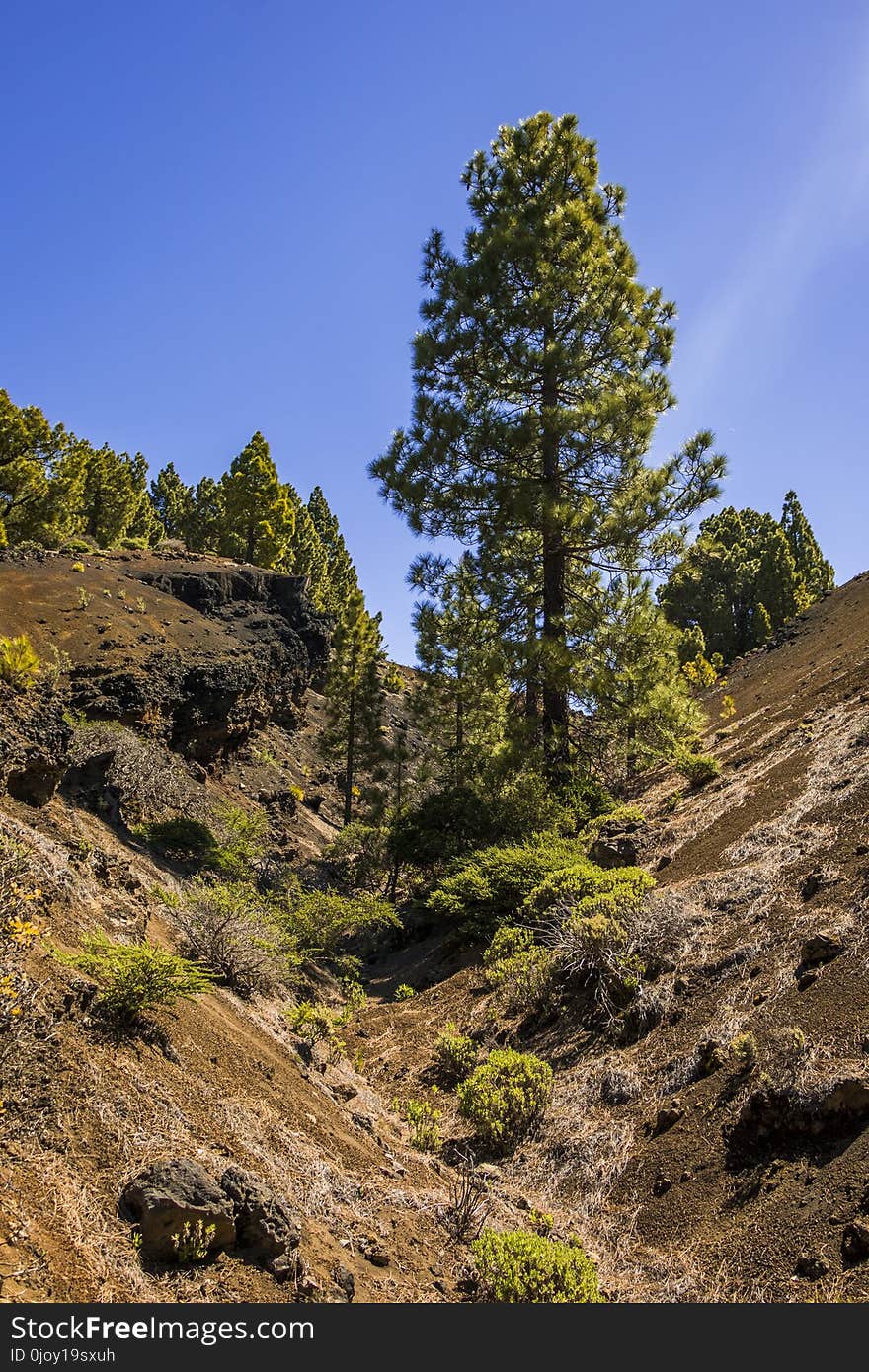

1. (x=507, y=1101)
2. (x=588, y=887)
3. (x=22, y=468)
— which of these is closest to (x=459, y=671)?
(x=588, y=887)

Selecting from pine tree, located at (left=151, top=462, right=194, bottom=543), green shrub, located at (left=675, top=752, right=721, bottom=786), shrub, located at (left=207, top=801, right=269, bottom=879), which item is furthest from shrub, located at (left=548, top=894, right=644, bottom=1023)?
pine tree, located at (left=151, top=462, right=194, bottom=543)

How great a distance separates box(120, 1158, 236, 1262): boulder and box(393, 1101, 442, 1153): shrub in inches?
122

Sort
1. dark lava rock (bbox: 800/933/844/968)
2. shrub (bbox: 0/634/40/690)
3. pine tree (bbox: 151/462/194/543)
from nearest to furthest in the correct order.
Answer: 1. dark lava rock (bbox: 800/933/844/968)
2. shrub (bbox: 0/634/40/690)
3. pine tree (bbox: 151/462/194/543)

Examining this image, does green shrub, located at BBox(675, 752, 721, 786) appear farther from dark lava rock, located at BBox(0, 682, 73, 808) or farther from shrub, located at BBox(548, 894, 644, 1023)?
dark lava rock, located at BBox(0, 682, 73, 808)

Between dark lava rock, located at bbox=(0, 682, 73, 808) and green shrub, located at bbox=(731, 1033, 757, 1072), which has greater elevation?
dark lava rock, located at bbox=(0, 682, 73, 808)

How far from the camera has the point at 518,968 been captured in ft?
26.6

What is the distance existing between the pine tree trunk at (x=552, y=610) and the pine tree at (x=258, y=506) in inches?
1282

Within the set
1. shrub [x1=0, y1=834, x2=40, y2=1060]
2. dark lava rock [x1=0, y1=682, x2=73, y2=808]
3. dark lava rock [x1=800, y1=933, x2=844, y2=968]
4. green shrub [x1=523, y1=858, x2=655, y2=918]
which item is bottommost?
dark lava rock [x1=800, y1=933, x2=844, y2=968]

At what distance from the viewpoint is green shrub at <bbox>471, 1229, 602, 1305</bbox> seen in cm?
343

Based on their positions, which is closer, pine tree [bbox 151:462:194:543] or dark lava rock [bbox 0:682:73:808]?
dark lava rock [bbox 0:682:73:808]

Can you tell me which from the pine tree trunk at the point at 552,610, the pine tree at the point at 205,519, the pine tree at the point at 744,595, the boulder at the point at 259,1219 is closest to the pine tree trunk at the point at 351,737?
the pine tree trunk at the point at 552,610

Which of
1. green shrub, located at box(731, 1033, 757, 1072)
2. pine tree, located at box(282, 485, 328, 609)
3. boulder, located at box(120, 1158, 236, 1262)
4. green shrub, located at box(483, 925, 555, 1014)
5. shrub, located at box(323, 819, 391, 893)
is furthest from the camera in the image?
pine tree, located at box(282, 485, 328, 609)

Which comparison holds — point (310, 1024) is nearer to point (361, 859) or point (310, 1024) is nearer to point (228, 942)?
point (228, 942)

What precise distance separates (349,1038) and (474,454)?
34.9 ft
